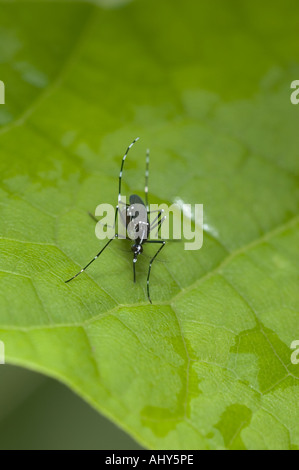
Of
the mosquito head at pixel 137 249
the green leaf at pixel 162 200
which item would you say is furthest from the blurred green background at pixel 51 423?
the green leaf at pixel 162 200

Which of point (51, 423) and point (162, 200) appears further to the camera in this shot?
point (51, 423)

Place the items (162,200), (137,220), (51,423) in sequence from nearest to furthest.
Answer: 1. (162,200)
2. (137,220)
3. (51,423)

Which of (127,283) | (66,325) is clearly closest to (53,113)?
(127,283)

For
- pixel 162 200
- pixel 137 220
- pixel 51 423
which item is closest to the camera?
pixel 162 200

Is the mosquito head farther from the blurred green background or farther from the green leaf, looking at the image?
the blurred green background

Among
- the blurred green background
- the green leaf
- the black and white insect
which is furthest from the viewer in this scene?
the blurred green background

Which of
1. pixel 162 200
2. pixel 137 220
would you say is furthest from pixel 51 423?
pixel 162 200

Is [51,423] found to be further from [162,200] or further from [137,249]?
[162,200]

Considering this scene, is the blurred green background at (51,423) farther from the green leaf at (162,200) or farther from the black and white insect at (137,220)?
the green leaf at (162,200)

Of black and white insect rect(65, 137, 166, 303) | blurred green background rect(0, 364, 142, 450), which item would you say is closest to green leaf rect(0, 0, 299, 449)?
black and white insect rect(65, 137, 166, 303)
